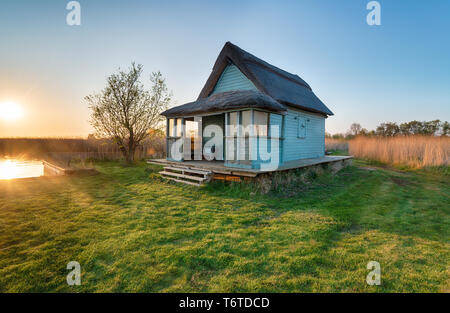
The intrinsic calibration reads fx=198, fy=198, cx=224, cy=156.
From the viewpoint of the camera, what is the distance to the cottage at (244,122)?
24.2 feet

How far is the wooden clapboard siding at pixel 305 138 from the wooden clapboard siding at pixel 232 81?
260 centimetres

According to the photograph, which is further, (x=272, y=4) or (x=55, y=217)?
(x=272, y=4)

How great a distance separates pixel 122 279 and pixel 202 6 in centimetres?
1175

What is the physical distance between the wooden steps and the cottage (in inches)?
18.3

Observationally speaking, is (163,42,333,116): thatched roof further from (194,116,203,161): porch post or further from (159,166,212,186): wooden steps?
(159,166,212,186): wooden steps

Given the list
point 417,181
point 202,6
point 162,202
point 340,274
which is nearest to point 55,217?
point 162,202

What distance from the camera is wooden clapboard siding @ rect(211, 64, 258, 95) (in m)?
9.86

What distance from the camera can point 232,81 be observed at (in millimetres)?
10414

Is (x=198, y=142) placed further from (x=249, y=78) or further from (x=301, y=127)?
(x=301, y=127)

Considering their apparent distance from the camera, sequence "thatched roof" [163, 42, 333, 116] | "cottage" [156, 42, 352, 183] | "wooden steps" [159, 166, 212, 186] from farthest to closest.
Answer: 1. "thatched roof" [163, 42, 333, 116]
2. "wooden steps" [159, 166, 212, 186]
3. "cottage" [156, 42, 352, 183]

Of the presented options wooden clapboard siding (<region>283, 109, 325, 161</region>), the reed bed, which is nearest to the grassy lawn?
wooden clapboard siding (<region>283, 109, 325, 161</region>)

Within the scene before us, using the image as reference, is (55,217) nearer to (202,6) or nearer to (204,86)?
(204,86)

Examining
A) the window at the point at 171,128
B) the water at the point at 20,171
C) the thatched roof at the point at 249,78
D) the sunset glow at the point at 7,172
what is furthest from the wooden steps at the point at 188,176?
the sunset glow at the point at 7,172
